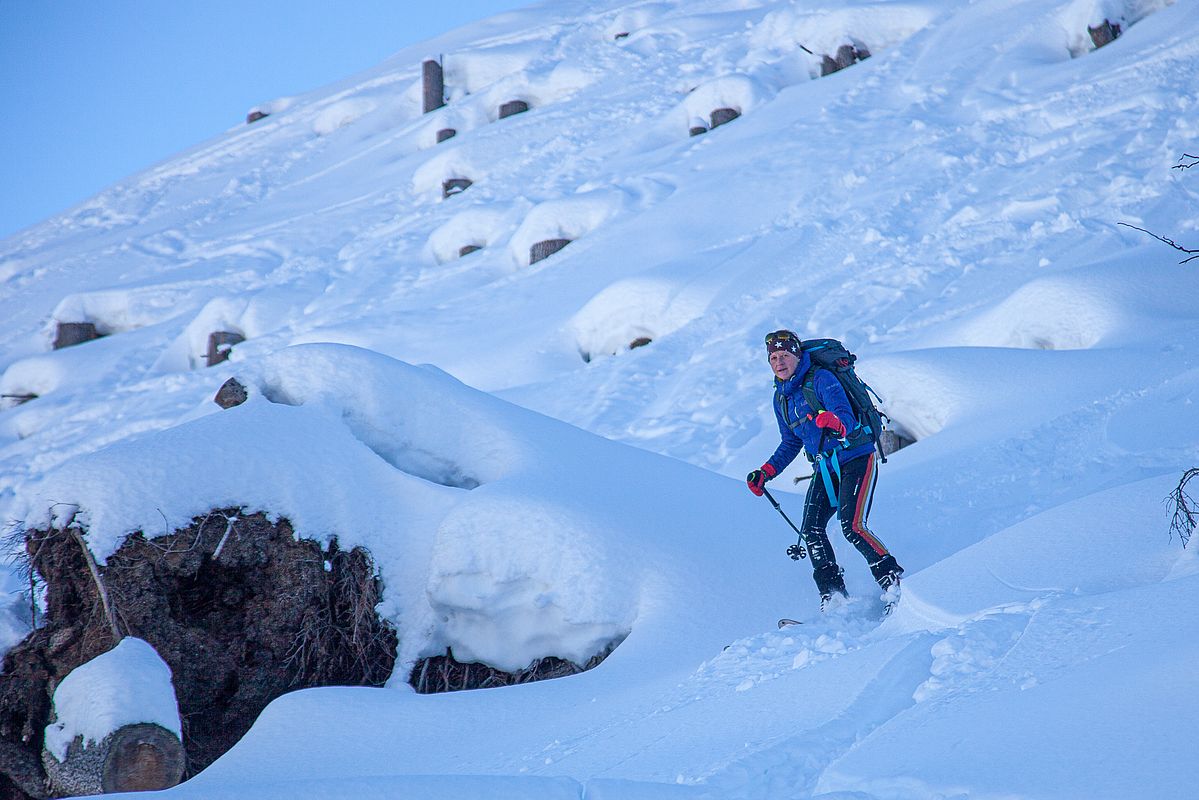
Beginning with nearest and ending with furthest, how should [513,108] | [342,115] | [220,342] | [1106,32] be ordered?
[1106,32] < [220,342] < [513,108] < [342,115]

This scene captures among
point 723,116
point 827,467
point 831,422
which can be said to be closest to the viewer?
point 831,422

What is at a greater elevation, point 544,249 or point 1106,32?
point 1106,32

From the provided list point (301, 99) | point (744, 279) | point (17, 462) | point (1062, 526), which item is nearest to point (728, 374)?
point (744, 279)

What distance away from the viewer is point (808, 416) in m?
5.26

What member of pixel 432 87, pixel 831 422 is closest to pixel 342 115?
pixel 432 87

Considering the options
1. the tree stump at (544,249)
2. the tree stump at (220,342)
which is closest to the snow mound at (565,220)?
the tree stump at (544,249)

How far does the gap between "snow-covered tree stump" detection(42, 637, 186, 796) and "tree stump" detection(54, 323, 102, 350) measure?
615 inches

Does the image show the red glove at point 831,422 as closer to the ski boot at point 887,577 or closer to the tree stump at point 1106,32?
the ski boot at point 887,577

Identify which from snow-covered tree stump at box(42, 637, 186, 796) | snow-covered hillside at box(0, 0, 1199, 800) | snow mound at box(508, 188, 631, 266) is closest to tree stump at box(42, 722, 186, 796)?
snow-covered tree stump at box(42, 637, 186, 796)

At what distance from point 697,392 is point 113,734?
24.7ft

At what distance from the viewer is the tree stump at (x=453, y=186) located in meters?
19.6

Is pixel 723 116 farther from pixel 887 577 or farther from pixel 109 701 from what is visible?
pixel 109 701

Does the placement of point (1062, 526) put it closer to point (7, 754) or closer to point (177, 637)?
point (177, 637)

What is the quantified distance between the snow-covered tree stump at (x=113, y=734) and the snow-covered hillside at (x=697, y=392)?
319 mm
